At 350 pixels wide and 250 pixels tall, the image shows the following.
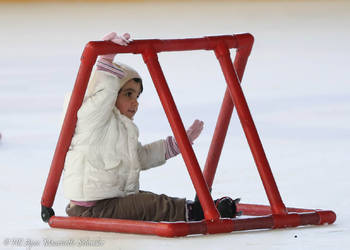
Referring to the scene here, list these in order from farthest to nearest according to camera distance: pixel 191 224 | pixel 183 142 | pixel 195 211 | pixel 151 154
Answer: pixel 151 154
pixel 195 211
pixel 183 142
pixel 191 224

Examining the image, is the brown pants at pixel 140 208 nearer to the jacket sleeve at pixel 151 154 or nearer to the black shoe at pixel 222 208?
the black shoe at pixel 222 208

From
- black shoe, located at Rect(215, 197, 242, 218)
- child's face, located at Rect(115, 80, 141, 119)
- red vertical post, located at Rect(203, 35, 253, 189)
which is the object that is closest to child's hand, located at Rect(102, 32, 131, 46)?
child's face, located at Rect(115, 80, 141, 119)

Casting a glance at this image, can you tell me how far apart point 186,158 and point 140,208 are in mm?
181

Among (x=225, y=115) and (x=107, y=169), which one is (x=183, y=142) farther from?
(x=225, y=115)

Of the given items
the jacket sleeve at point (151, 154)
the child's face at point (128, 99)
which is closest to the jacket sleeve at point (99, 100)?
the child's face at point (128, 99)

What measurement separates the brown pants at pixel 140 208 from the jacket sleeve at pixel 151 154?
0.53ft

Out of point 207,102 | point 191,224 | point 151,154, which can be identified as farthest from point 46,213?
point 207,102

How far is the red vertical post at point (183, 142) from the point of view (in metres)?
2.29

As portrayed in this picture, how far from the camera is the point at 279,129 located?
4.17 metres

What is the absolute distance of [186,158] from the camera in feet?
7.61

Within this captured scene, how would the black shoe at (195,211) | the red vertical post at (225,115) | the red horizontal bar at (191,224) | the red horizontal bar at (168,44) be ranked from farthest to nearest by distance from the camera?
1. the red vertical post at (225,115)
2. the black shoe at (195,211)
3. the red horizontal bar at (168,44)
4. the red horizontal bar at (191,224)

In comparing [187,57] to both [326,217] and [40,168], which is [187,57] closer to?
[40,168]

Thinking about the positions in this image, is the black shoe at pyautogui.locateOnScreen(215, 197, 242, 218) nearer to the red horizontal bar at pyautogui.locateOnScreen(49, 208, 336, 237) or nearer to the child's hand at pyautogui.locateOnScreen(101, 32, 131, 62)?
the red horizontal bar at pyautogui.locateOnScreen(49, 208, 336, 237)

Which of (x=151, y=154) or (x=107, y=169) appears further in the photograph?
(x=151, y=154)
